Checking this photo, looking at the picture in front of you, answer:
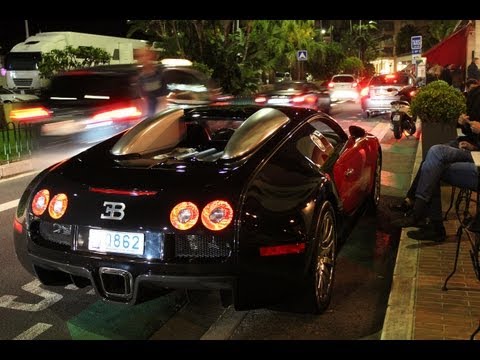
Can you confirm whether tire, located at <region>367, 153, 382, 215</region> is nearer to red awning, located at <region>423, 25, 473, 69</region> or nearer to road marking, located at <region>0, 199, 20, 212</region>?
road marking, located at <region>0, 199, 20, 212</region>

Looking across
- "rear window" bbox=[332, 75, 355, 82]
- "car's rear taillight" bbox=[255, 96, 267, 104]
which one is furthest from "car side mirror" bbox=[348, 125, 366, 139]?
"rear window" bbox=[332, 75, 355, 82]

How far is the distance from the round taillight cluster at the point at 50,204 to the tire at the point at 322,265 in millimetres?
1636

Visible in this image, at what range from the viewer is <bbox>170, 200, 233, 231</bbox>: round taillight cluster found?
3510 millimetres

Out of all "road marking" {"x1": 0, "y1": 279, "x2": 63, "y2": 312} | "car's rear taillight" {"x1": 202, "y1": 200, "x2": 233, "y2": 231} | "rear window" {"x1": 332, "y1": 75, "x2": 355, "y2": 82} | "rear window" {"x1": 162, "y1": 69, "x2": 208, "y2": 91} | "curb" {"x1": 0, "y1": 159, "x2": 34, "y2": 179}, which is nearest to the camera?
"car's rear taillight" {"x1": 202, "y1": 200, "x2": 233, "y2": 231}

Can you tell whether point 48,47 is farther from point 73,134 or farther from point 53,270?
point 53,270

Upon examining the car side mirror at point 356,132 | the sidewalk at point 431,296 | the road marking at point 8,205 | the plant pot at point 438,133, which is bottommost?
the sidewalk at point 431,296

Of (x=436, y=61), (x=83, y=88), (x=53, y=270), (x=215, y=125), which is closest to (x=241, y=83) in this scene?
(x=436, y=61)

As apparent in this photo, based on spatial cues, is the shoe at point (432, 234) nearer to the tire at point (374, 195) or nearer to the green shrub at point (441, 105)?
the tire at point (374, 195)

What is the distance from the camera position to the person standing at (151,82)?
31.2 feet

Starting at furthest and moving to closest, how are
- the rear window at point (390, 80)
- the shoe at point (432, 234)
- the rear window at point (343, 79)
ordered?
1. the rear window at point (343, 79)
2. the rear window at point (390, 80)
3. the shoe at point (432, 234)

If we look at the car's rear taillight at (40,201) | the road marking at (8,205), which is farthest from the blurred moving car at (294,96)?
the car's rear taillight at (40,201)

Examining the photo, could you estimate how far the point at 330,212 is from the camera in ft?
14.2

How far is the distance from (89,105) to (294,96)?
8.80 meters

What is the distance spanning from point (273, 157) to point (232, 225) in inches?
29.9
